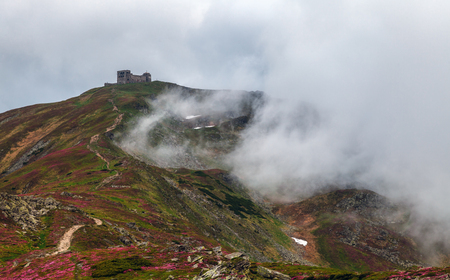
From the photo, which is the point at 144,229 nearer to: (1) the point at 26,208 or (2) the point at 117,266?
(1) the point at 26,208

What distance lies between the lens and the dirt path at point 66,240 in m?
51.7

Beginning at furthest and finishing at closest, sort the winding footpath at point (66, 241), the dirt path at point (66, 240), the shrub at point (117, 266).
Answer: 1. the dirt path at point (66, 240)
2. the winding footpath at point (66, 241)
3. the shrub at point (117, 266)

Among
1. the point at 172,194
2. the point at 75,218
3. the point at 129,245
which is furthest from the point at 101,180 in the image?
the point at 129,245

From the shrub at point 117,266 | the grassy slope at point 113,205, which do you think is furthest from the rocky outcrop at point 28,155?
the shrub at point 117,266

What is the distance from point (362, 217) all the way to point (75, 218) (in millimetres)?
196931

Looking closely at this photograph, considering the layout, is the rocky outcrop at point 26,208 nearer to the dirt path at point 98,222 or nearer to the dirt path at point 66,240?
the dirt path at point 98,222

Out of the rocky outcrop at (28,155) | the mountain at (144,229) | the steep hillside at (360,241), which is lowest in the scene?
the steep hillside at (360,241)

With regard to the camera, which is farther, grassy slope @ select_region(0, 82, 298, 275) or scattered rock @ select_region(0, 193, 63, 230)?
scattered rock @ select_region(0, 193, 63, 230)

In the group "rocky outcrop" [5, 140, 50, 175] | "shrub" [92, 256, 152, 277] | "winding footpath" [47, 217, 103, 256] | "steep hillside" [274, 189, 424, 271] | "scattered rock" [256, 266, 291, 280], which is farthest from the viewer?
"rocky outcrop" [5, 140, 50, 175]

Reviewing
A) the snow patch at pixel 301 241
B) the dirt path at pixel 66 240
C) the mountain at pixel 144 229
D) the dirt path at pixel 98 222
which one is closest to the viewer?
the mountain at pixel 144 229

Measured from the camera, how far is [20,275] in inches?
1574

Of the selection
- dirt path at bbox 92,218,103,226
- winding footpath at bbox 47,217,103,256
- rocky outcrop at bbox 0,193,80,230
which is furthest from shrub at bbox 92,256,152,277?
rocky outcrop at bbox 0,193,80,230

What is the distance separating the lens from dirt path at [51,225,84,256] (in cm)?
5171

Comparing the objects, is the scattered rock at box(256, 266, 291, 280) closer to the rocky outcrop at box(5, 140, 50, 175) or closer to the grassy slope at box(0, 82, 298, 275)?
the grassy slope at box(0, 82, 298, 275)
